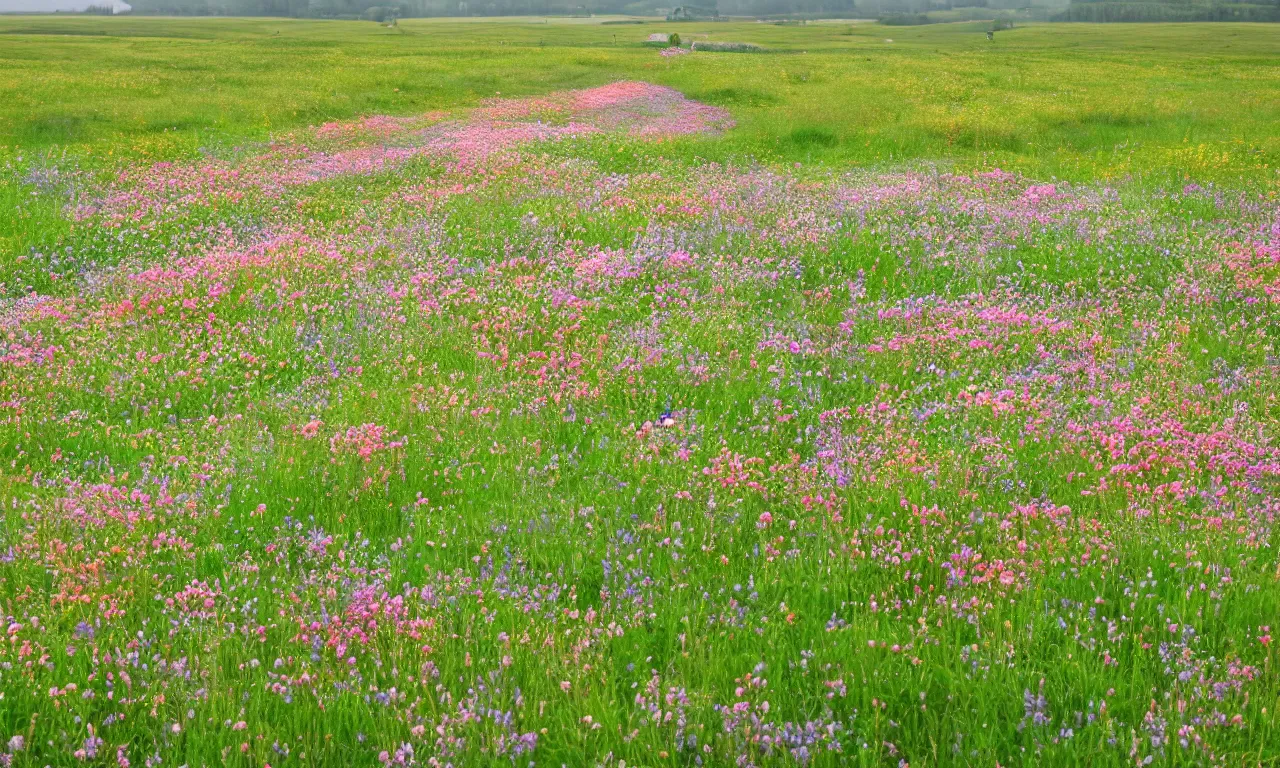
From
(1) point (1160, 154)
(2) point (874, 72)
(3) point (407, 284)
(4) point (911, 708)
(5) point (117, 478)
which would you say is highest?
(2) point (874, 72)

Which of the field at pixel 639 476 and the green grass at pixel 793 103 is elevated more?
the green grass at pixel 793 103

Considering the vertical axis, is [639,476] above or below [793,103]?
below

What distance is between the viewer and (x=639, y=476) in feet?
19.9

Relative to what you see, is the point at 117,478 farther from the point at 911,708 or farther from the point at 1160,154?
the point at 1160,154

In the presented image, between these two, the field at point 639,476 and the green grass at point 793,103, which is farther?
the green grass at point 793,103

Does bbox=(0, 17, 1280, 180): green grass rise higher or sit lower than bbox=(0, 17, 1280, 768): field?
higher

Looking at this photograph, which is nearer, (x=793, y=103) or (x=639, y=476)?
(x=639, y=476)

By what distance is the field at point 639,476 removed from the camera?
3811mm

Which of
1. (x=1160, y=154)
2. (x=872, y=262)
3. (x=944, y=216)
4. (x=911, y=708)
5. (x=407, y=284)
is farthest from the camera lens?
(x=1160, y=154)

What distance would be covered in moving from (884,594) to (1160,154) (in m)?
19.9

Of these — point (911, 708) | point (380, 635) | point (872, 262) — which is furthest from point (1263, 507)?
point (872, 262)

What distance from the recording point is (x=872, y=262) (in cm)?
1108

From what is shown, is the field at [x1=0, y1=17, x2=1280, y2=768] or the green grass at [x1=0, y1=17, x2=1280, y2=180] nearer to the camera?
the field at [x1=0, y1=17, x2=1280, y2=768]

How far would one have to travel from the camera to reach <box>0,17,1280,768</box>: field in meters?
3.81
